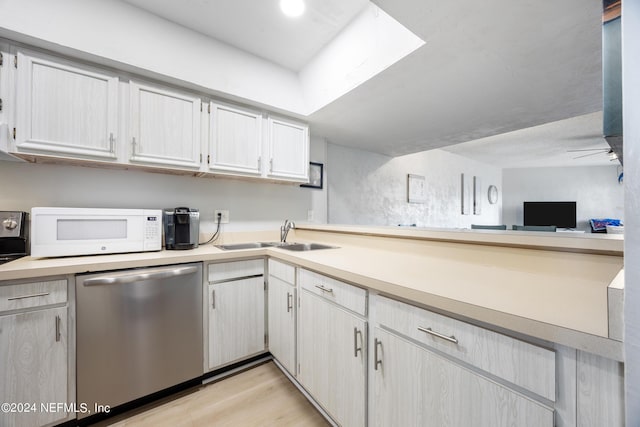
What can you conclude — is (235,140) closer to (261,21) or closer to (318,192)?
(261,21)

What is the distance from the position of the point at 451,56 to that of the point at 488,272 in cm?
123

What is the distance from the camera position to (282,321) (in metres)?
1.64

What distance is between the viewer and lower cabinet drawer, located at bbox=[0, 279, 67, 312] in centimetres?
110

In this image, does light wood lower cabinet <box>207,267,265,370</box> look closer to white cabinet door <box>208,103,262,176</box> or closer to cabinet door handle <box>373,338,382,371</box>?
white cabinet door <box>208,103,262,176</box>

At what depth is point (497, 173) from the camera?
6.45 metres

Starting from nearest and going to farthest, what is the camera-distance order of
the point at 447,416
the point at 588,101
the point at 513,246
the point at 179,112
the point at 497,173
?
the point at 447,416
the point at 513,246
the point at 179,112
the point at 588,101
the point at 497,173

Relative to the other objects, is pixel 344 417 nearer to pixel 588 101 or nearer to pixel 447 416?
pixel 447 416

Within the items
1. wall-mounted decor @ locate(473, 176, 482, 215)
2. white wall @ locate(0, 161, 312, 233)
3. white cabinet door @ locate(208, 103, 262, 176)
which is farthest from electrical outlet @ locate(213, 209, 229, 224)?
wall-mounted decor @ locate(473, 176, 482, 215)

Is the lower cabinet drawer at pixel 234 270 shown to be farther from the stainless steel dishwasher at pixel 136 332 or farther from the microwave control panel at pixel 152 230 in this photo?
the microwave control panel at pixel 152 230

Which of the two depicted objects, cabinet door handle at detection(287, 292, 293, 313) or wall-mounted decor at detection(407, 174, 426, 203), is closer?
cabinet door handle at detection(287, 292, 293, 313)

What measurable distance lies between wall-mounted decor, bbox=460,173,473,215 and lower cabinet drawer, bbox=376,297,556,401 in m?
5.34

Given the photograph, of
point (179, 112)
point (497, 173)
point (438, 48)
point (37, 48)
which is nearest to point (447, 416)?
point (438, 48)

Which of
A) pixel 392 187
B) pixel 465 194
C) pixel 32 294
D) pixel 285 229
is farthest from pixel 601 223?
pixel 32 294

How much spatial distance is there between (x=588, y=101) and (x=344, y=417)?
288 cm
